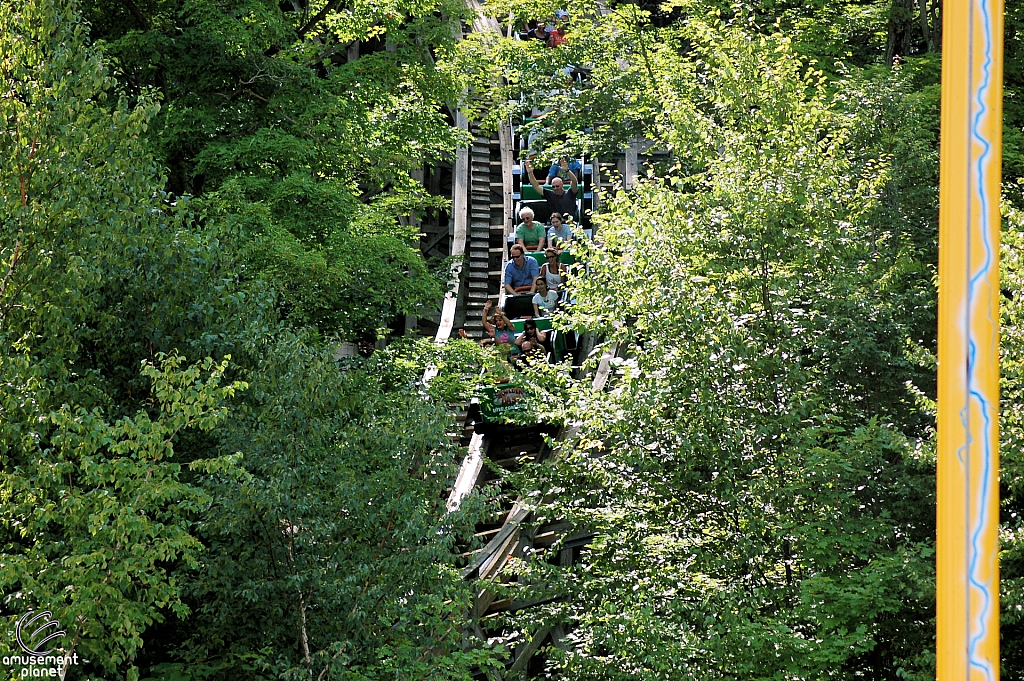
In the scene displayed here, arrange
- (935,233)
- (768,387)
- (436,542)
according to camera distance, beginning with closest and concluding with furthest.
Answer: (436,542), (768,387), (935,233)

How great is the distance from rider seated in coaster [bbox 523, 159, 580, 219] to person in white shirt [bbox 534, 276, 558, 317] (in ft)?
8.50

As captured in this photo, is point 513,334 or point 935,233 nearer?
point 935,233

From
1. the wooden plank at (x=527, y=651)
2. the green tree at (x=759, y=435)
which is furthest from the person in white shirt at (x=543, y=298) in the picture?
the wooden plank at (x=527, y=651)

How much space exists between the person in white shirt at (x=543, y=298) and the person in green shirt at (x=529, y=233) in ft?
3.88

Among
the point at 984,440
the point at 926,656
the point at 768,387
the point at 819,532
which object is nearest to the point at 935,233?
the point at 768,387

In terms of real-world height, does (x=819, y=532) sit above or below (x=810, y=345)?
below

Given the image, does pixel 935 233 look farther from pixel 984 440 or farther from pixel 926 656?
pixel 984 440

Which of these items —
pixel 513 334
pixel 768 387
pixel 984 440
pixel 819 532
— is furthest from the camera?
pixel 513 334

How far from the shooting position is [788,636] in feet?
33.1

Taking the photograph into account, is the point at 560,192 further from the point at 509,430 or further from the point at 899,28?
the point at 899,28

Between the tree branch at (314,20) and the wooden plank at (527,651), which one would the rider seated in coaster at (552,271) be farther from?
the wooden plank at (527,651)

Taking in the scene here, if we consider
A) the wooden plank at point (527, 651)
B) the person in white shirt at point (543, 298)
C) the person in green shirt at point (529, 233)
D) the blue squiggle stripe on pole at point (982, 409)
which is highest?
the person in green shirt at point (529, 233)

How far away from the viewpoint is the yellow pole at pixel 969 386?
2258mm

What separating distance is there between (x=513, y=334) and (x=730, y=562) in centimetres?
735
